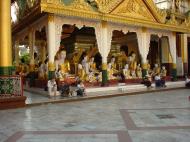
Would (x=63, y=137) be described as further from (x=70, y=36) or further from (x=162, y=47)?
(x=162, y=47)

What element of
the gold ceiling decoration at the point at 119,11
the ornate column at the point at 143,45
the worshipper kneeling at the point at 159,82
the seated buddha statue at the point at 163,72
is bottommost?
the worshipper kneeling at the point at 159,82

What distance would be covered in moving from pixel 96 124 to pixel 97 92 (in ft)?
22.8

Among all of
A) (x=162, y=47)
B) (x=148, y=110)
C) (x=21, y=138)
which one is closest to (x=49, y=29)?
(x=148, y=110)

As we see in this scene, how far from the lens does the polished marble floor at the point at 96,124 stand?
19.7 feet

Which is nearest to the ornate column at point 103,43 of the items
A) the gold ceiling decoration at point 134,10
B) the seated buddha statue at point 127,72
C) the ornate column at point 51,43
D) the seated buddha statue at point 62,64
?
the gold ceiling decoration at point 134,10

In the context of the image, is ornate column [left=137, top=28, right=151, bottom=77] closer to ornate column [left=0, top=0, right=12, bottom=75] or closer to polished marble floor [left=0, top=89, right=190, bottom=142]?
polished marble floor [left=0, top=89, right=190, bottom=142]

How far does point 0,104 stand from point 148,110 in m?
4.86

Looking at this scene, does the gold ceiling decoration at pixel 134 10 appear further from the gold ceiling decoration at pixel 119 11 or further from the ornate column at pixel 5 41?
the ornate column at pixel 5 41

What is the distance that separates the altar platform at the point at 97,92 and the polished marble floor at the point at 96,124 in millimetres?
1247

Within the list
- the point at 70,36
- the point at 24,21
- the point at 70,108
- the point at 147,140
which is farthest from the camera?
the point at 70,36

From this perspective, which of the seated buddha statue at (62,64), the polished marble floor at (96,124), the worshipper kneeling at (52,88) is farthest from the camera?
the seated buddha statue at (62,64)

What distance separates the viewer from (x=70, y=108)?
10.1m

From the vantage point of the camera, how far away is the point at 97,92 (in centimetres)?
1427

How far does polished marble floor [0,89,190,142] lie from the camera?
6020 mm
